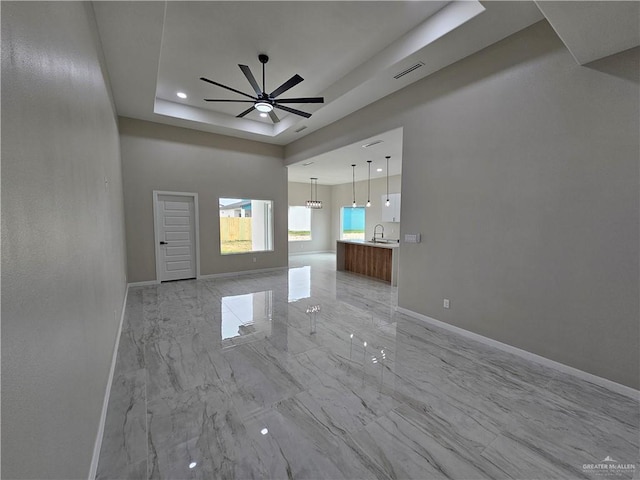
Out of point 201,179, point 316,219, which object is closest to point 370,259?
point 201,179

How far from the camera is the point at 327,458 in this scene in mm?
1712

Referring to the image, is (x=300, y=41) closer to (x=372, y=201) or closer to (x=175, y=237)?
(x=175, y=237)

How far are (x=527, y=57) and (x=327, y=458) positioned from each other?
162 inches

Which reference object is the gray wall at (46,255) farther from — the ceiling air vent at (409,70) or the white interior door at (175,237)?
the white interior door at (175,237)

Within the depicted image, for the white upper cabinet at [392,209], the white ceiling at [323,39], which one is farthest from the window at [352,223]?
the white ceiling at [323,39]

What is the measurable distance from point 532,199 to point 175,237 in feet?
21.2

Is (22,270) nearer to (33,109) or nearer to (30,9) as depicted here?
(33,109)

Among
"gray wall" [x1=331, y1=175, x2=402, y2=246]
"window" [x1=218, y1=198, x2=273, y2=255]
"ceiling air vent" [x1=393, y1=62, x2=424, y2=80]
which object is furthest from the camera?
"gray wall" [x1=331, y1=175, x2=402, y2=246]

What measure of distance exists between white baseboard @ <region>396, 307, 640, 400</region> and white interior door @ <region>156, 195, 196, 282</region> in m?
5.19

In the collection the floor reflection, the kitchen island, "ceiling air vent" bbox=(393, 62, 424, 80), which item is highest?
"ceiling air vent" bbox=(393, 62, 424, 80)

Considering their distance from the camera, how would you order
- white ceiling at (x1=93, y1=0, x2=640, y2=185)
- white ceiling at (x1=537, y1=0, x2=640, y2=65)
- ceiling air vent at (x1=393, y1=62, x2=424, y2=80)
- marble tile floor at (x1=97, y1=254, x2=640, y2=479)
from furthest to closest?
ceiling air vent at (x1=393, y1=62, x2=424, y2=80), white ceiling at (x1=93, y1=0, x2=640, y2=185), white ceiling at (x1=537, y1=0, x2=640, y2=65), marble tile floor at (x1=97, y1=254, x2=640, y2=479)

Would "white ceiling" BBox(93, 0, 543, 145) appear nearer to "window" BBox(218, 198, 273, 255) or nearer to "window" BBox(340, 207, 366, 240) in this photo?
"window" BBox(218, 198, 273, 255)

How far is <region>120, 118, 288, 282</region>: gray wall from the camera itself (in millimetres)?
5633

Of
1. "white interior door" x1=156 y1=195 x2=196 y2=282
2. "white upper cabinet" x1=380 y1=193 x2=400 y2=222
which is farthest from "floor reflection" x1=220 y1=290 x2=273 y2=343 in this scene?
"white upper cabinet" x1=380 y1=193 x2=400 y2=222
